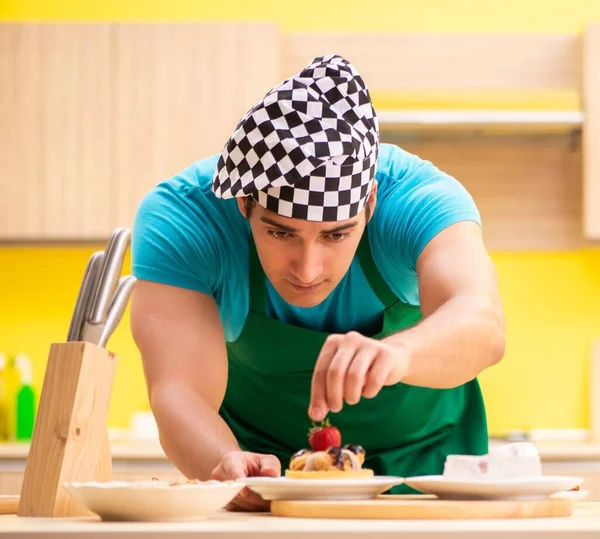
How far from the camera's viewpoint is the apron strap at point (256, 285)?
164cm

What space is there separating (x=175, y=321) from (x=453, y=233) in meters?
0.42

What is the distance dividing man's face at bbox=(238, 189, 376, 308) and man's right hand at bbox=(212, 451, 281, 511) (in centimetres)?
30

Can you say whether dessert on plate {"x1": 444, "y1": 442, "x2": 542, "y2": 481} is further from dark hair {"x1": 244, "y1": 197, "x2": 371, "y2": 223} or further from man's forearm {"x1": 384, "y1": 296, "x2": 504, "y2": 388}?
dark hair {"x1": 244, "y1": 197, "x2": 371, "y2": 223}

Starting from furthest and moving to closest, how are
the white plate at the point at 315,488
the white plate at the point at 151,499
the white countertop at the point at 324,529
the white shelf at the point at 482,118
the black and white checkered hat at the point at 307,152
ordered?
the white shelf at the point at 482,118 → the black and white checkered hat at the point at 307,152 → the white plate at the point at 315,488 → the white plate at the point at 151,499 → the white countertop at the point at 324,529

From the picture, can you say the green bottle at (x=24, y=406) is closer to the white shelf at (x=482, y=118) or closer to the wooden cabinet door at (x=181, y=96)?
the wooden cabinet door at (x=181, y=96)

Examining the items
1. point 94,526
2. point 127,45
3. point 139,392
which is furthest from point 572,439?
Answer: point 94,526

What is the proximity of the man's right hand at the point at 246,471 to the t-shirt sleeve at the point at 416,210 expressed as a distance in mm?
417

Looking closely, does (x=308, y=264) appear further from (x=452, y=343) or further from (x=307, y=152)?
(x=452, y=343)

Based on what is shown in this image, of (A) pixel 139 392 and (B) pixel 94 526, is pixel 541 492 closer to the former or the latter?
(B) pixel 94 526

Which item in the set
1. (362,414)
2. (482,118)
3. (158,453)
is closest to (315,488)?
(362,414)

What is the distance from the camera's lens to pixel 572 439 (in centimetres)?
353

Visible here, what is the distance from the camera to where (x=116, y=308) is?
122 centimetres

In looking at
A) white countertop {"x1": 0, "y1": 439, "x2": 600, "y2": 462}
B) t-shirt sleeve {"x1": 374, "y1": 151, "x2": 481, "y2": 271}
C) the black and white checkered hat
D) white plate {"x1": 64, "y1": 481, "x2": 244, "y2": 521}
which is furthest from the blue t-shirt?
white countertop {"x1": 0, "y1": 439, "x2": 600, "y2": 462}

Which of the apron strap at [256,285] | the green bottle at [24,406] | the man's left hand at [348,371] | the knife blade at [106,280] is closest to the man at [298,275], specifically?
the apron strap at [256,285]
